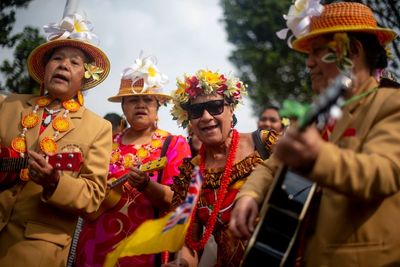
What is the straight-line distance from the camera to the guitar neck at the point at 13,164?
3475mm

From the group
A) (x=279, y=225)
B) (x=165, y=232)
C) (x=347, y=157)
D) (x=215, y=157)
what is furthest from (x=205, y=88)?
(x=347, y=157)

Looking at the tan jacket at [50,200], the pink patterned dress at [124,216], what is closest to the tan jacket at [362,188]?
the tan jacket at [50,200]

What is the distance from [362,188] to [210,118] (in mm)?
2241

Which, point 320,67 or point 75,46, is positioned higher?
point 75,46

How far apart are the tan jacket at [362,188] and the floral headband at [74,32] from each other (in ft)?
8.46

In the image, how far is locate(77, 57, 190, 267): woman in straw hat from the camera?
4320mm

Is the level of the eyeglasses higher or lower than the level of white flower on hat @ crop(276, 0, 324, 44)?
lower

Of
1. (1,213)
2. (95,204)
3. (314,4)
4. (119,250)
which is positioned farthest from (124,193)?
(314,4)

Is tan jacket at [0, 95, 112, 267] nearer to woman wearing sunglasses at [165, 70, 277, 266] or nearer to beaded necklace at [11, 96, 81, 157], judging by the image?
beaded necklace at [11, 96, 81, 157]

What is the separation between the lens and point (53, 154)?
3441 mm

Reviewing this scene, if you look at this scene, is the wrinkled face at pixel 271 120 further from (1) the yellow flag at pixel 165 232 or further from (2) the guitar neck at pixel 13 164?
(1) the yellow flag at pixel 165 232

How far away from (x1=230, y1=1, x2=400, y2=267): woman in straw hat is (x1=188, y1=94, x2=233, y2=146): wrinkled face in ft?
4.03

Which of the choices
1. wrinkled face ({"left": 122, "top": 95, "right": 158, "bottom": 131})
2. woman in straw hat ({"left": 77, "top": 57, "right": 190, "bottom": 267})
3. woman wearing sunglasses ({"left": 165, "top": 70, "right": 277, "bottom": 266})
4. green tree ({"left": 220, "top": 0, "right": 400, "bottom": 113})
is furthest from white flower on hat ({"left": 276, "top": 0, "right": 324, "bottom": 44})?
green tree ({"left": 220, "top": 0, "right": 400, "bottom": 113})

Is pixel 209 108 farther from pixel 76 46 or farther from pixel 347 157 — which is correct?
pixel 347 157
